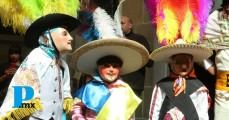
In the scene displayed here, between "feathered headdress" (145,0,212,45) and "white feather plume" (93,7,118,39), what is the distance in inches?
19.0

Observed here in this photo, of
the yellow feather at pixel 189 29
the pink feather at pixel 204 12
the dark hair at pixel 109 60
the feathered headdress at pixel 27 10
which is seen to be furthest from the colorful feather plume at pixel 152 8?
the feathered headdress at pixel 27 10

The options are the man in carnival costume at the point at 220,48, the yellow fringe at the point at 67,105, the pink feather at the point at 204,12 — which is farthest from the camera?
the man in carnival costume at the point at 220,48

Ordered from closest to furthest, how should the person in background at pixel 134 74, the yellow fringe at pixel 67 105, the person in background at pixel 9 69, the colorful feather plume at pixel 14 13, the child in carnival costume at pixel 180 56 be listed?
the yellow fringe at pixel 67 105 < the colorful feather plume at pixel 14 13 < the child in carnival costume at pixel 180 56 < the person in background at pixel 134 74 < the person in background at pixel 9 69

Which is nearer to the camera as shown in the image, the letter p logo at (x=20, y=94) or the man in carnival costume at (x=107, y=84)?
the letter p logo at (x=20, y=94)

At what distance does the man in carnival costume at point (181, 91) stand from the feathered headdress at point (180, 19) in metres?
0.11

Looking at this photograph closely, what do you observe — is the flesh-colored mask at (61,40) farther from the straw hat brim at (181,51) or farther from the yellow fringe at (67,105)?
the straw hat brim at (181,51)

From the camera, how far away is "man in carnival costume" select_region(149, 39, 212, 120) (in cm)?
445

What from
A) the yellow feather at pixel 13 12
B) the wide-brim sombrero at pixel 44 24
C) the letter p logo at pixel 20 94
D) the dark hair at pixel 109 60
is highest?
the yellow feather at pixel 13 12

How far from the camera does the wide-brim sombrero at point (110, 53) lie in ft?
14.3

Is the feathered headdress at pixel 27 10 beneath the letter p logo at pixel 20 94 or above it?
above

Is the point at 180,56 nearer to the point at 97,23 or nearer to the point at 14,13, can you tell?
the point at 97,23

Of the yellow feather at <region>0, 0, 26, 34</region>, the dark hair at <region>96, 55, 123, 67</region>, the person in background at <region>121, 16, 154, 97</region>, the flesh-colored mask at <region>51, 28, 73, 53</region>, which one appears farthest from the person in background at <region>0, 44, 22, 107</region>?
the flesh-colored mask at <region>51, 28, 73, 53</region>

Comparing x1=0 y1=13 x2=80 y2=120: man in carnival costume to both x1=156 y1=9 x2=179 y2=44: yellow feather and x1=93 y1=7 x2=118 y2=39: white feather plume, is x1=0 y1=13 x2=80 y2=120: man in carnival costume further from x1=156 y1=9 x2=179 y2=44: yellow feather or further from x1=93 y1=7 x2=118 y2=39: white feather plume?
x1=156 y1=9 x2=179 y2=44: yellow feather

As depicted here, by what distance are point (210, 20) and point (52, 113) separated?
2.03 meters
